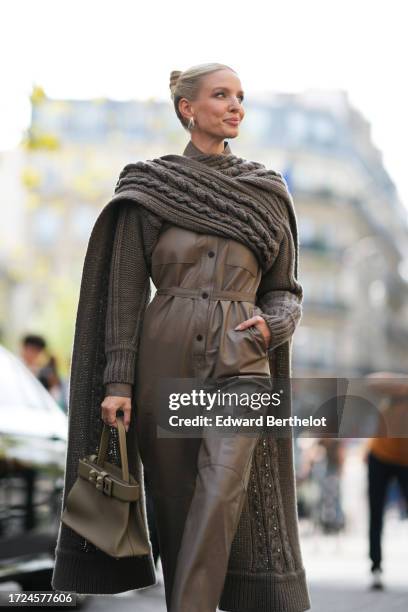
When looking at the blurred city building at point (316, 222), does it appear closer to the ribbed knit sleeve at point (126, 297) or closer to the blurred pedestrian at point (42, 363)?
the blurred pedestrian at point (42, 363)

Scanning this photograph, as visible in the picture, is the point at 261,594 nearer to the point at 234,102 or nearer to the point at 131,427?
the point at 131,427

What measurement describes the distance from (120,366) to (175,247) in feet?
1.62

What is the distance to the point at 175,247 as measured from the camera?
513 centimetres

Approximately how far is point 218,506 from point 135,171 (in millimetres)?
1376

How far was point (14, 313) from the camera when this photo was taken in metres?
76.2

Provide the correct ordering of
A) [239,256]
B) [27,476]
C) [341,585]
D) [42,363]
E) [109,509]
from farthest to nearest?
[42,363]
[341,585]
[27,476]
[239,256]
[109,509]

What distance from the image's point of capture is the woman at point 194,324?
5.03 metres

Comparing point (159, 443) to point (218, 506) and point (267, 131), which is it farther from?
point (267, 131)

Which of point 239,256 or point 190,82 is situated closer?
point 239,256

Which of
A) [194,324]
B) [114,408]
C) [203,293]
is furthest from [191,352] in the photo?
[114,408]

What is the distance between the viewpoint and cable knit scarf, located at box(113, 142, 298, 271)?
5.10 m

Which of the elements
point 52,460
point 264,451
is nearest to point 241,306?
point 264,451

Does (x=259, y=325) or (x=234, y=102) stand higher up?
(x=234, y=102)

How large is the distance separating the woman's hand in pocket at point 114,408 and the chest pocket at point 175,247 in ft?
1.76
